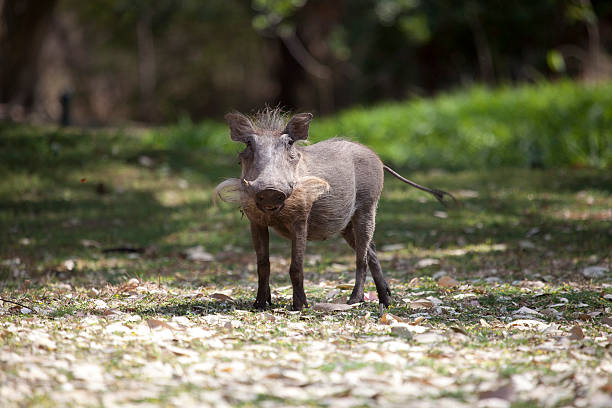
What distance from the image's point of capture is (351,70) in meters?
21.8

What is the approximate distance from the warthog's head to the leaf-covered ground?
2.58ft

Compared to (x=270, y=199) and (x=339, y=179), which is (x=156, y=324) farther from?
(x=339, y=179)

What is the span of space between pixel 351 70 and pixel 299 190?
57.4 ft

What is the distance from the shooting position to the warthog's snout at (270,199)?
4.38 meters

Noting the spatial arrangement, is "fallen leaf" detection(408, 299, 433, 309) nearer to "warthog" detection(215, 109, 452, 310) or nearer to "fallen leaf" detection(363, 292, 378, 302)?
"warthog" detection(215, 109, 452, 310)

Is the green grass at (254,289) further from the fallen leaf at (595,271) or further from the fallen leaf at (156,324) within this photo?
the fallen leaf at (595,271)

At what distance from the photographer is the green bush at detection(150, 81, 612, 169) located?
12.1 metres

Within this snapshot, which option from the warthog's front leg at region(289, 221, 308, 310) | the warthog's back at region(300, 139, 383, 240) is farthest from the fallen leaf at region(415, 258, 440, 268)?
the warthog's front leg at region(289, 221, 308, 310)

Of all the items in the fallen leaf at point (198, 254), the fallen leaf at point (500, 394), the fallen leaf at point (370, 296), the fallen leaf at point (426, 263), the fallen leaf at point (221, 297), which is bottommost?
the fallen leaf at point (198, 254)

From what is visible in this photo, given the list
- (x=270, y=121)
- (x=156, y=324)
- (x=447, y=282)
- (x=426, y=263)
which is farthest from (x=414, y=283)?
(x=156, y=324)

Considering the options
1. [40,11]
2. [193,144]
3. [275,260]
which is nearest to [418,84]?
[193,144]

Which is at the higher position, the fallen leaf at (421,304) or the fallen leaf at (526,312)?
the fallen leaf at (421,304)

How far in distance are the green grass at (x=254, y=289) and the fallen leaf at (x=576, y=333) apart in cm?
6

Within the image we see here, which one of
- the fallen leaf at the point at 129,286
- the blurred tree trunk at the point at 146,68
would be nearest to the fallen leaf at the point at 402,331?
the fallen leaf at the point at 129,286
